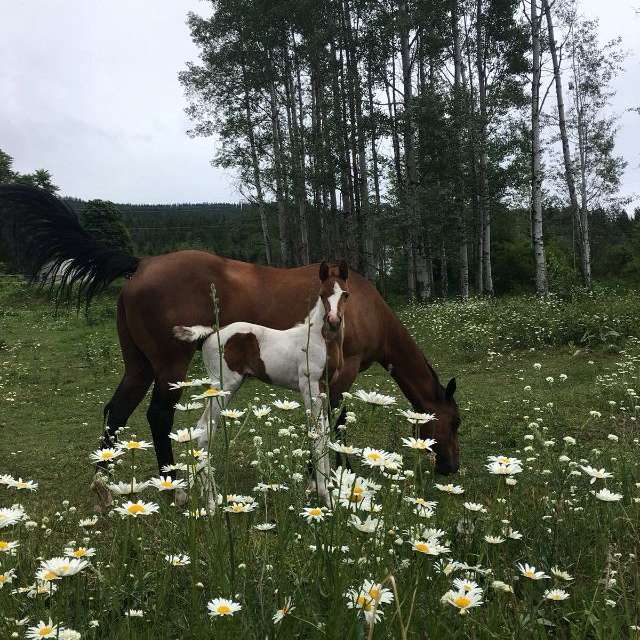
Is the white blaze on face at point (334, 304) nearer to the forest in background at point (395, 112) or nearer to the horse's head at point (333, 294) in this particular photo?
the horse's head at point (333, 294)

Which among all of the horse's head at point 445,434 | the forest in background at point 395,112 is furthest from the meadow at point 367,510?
the forest in background at point 395,112

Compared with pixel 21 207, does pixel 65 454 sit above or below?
below

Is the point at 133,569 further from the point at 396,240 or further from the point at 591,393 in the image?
the point at 396,240

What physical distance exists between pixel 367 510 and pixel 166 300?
417 cm

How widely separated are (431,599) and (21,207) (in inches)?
224

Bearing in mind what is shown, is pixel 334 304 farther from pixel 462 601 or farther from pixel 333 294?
pixel 462 601

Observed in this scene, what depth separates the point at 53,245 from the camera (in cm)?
614

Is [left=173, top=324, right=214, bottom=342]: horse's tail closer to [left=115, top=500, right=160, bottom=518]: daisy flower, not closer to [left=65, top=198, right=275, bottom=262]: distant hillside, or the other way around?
[left=115, top=500, right=160, bottom=518]: daisy flower

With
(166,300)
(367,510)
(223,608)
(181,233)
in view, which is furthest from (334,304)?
(181,233)

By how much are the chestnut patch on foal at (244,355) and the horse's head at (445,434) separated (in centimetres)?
191

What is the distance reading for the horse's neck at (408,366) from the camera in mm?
6602

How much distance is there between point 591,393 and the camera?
8180 millimetres

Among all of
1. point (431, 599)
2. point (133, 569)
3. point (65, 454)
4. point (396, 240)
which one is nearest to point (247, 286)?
point (65, 454)

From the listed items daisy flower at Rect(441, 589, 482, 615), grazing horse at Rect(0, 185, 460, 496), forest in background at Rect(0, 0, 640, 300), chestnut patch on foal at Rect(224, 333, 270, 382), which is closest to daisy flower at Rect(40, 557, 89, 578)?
daisy flower at Rect(441, 589, 482, 615)
